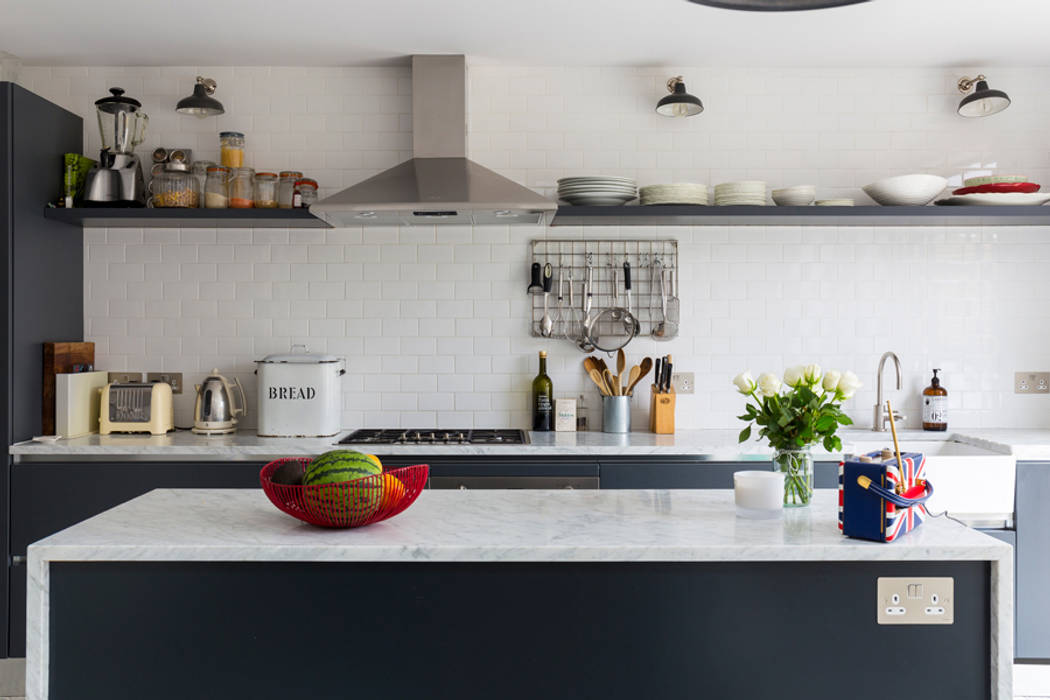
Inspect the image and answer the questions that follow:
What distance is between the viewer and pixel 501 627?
1725 mm

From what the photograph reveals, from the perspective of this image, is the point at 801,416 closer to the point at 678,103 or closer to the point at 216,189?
the point at 678,103

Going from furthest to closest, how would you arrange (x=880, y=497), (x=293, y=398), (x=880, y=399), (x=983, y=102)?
(x=880, y=399), (x=983, y=102), (x=293, y=398), (x=880, y=497)

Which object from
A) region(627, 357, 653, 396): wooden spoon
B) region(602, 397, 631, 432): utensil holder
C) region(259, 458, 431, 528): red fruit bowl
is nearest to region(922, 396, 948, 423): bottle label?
region(627, 357, 653, 396): wooden spoon

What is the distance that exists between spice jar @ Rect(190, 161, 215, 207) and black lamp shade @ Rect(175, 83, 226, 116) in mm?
229

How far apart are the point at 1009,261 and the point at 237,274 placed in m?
3.85

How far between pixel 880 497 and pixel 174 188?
3277 millimetres

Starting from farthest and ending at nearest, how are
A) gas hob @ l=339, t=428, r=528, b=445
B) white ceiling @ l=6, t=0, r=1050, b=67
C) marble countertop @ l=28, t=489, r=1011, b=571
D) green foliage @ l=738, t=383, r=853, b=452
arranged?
1. gas hob @ l=339, t=428, r=528, b=445
2. white ceiling @ l=6, t=0, r=1050, b=67
3. green foliage @ l=738, t=383, r=853, b=452
4. marble countertop @ l=28, t=489, r=1011, b=571

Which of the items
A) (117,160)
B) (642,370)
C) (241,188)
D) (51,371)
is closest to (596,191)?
(642,370)

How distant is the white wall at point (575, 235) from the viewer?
3967 mm

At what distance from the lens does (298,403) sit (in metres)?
3.62

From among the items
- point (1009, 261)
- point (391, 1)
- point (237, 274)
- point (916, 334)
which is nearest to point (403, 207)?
point (391, 1)

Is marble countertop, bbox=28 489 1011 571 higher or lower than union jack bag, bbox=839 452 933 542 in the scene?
lower

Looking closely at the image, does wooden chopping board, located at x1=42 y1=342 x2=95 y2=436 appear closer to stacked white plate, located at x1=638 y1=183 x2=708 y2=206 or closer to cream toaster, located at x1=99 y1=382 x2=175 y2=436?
cream toaster, located at x1=99 y1=382 x2=175 y2=436

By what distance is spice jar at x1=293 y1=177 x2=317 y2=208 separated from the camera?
12.3 ft
